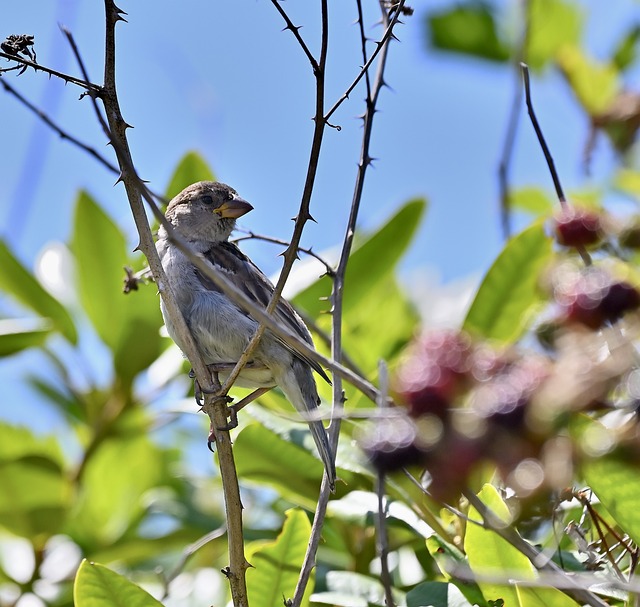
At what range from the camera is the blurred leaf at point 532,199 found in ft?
12.6

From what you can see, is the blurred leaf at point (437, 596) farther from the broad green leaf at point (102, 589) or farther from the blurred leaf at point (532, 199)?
the blurred leaf at point (532, 199)

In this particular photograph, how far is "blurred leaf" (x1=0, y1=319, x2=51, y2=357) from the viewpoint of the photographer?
3562 millimetres

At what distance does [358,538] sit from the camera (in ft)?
10.2

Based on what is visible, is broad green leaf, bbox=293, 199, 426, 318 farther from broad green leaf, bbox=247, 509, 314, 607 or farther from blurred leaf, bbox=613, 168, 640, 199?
broad green leaf, bbox=247, 509, 314, 607

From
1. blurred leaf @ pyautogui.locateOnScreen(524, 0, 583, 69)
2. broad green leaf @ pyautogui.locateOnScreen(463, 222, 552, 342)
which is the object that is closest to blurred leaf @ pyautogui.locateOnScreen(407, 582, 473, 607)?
broad green leaf @ pyautogui.locateOnScreen(463, 222, 552, 342)

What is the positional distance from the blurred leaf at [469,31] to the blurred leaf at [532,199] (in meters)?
1.57

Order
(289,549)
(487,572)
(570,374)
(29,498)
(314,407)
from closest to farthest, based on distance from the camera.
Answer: (570,374)
(487,572)
(289,549)
(29,498)
(314,407)

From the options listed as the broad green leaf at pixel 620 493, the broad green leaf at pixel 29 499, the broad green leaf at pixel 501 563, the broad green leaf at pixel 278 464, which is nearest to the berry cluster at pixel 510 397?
the broad green leaf at pixel 620 493

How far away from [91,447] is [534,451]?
117 inches

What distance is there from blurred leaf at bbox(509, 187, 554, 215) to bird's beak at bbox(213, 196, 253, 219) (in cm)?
127

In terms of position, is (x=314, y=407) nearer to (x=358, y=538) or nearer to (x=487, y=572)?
(x=358, y=538)

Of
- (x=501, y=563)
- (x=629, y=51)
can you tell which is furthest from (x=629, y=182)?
(x=629, y=51)

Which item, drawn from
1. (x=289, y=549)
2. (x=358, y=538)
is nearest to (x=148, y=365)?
(x=358, y=538)

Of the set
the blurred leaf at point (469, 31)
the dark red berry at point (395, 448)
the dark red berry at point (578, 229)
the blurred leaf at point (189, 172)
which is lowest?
the dark red berry at point (395, 448)
